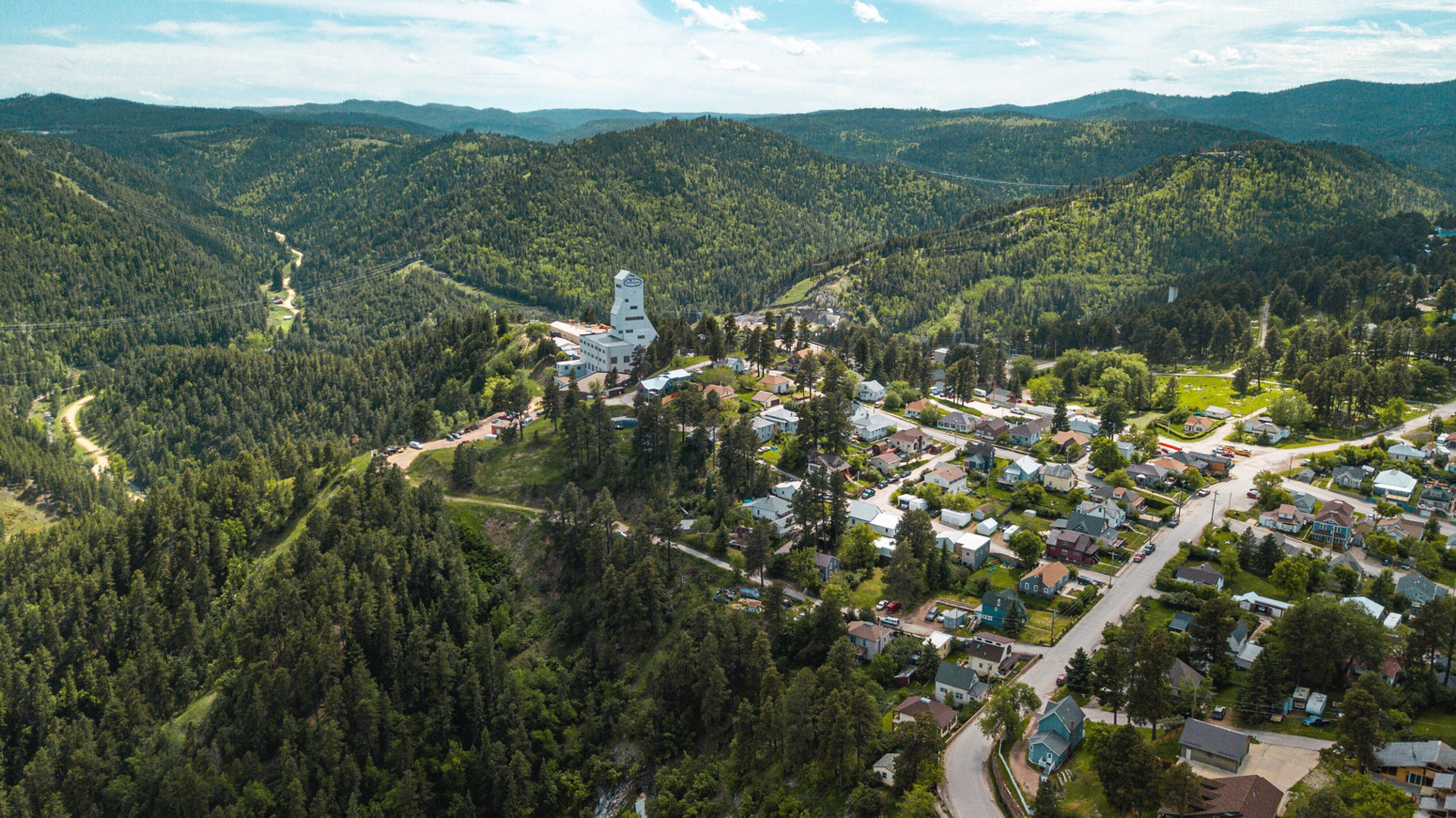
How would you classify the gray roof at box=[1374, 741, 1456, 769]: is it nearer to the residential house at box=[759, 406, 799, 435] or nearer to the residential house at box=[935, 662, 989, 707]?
the residential house at box=[935, 662, 989, 707]

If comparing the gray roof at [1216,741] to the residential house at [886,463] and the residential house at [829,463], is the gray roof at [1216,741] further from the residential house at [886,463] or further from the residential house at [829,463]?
the residential house at [886,463]

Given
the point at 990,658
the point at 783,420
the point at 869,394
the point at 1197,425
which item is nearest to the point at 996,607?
the point at 990,658

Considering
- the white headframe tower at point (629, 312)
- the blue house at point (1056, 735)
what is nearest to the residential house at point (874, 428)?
the white headframe tower at point (629, 312)

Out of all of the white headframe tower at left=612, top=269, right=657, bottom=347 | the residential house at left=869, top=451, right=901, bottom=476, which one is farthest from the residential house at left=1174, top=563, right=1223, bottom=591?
the white headframe tower at left=612, top=269, right=657, bottom=347

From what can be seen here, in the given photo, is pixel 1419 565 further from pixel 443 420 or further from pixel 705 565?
pixel 443 420

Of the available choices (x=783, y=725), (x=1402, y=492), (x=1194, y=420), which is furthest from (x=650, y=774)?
(x=1194, y=420)
